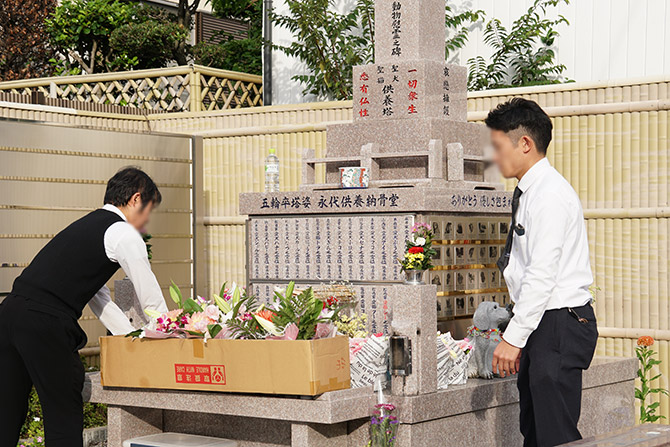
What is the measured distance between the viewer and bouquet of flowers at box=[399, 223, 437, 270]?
19.2 feet

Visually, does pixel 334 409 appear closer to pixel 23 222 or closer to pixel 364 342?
pixel 364 342

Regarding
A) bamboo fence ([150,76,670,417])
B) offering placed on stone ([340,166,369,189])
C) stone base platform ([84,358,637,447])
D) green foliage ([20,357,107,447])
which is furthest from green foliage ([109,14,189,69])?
stone base platform ([84,358,637,447])

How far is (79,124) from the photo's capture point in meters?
10.6

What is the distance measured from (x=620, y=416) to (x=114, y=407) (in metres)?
3.31

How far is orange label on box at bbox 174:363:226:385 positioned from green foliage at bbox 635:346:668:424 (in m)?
3.41

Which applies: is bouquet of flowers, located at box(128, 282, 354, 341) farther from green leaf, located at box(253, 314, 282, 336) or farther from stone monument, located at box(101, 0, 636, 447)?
stone monument, located at box(101, 0, 636, 447)

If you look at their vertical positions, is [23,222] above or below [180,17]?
below

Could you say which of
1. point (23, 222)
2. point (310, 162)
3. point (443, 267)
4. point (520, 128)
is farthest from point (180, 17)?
point (520, 128)

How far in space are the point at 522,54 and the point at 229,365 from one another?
22.7 feet

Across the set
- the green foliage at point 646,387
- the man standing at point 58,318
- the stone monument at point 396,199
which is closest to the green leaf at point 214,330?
the man standing at point 58,318

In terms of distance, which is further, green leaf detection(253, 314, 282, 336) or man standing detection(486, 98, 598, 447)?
green leaf detection(253, 314, 282, 336)

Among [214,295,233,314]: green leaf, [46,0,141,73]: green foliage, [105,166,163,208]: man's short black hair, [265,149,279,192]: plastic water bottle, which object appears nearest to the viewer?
[105,166,163,208]: man's short black hair

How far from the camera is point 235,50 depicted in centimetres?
1673

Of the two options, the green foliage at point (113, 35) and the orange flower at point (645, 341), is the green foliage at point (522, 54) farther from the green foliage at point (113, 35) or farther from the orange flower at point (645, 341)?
the green foliage at point (113, 35)
